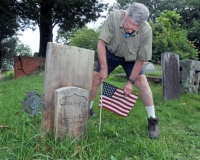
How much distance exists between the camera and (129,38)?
2.85 meters

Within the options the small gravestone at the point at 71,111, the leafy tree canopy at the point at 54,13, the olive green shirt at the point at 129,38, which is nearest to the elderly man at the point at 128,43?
the olive green shirt at the point at 129,38

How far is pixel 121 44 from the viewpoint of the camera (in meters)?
2.92

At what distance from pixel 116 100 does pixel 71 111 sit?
3.15 ft

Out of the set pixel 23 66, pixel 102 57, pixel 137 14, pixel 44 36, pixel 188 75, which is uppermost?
pixel 44 36

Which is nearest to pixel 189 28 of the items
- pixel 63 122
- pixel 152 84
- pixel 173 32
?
pixel 173 32

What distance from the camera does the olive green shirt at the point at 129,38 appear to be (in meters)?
2.84

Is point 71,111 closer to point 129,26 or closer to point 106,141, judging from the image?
point 106,141

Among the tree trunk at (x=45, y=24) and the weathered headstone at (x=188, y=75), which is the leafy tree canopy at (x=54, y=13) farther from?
the weathered headstone at (x=188, y=75)

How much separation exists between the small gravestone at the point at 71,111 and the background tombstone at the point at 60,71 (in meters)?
0.10

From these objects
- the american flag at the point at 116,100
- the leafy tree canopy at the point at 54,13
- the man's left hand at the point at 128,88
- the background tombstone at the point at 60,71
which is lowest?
the american flag at the point at 116,100

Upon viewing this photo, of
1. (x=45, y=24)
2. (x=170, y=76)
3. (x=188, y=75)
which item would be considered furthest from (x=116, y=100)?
(x=45, y=24)

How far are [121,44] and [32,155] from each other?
5.20ft

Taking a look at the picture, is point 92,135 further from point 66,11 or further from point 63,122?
point 66,11

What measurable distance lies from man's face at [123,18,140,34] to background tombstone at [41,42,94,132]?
0.55 meters
